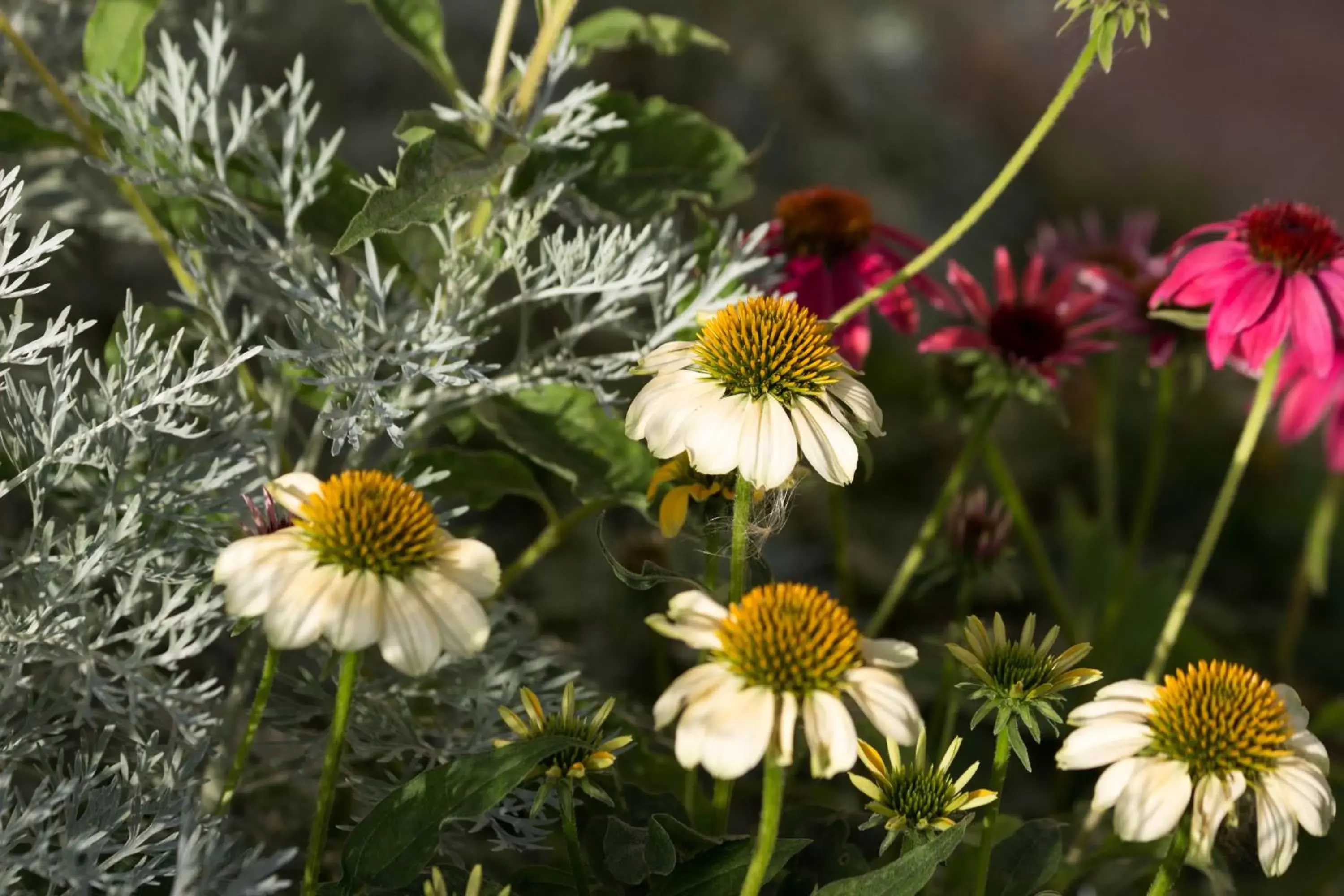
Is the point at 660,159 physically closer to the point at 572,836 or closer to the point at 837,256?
the point at 837,256

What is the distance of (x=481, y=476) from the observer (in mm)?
573

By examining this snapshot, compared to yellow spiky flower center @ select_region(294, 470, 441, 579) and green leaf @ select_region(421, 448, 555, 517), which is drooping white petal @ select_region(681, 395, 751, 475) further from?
green leaf @ select_region(421, 448, 555, 517)

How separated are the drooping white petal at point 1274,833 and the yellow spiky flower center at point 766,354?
0.17 meters

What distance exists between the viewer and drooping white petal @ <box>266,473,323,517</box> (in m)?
0.35

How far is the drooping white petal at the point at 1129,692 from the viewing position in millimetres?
364

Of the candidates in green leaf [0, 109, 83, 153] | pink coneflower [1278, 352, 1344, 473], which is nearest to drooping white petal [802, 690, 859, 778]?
green leaf [0, 109, 83, 153]

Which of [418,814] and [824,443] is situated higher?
[824,443]

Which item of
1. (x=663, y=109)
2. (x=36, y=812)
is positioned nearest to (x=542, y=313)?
(x=663, y=109)

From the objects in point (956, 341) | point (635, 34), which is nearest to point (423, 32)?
point (635, 34)

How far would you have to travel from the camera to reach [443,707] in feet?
2.07

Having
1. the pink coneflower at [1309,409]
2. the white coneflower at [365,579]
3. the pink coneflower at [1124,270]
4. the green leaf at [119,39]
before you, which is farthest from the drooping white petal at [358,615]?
the pink coneflower at [1309,409]

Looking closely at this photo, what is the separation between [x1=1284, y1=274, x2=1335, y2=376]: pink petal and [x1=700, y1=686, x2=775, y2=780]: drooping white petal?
334mm

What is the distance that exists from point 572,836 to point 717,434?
13 centimetres

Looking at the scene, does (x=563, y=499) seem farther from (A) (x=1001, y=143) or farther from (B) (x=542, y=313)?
(A) (x=1001, y=143)
